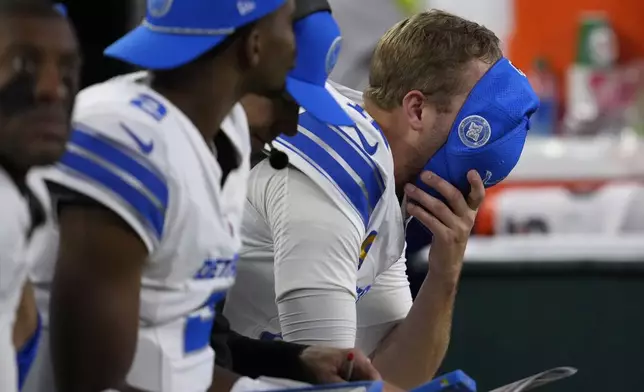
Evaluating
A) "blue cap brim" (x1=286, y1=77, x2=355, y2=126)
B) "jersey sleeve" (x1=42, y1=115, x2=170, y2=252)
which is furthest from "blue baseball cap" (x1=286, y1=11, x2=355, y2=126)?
"jersey sleeve" (x1=42, y1=115, x2=170, y2=252)

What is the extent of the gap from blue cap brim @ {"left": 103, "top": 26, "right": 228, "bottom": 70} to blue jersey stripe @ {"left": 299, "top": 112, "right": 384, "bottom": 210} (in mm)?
521

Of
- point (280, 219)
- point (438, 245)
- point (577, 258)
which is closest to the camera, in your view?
point (280, 219)

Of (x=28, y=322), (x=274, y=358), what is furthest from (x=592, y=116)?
(x=28, y=322)

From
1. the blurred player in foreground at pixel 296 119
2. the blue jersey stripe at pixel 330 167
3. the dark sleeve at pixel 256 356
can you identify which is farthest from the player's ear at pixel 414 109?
the dark sleeve at pixel 256 356

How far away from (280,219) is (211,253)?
49 centimetres

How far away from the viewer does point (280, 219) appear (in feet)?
5.85

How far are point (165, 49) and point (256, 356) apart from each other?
496 mm

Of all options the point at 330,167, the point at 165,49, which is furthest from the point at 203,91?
the point at 330,167

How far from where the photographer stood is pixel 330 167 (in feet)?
5.90

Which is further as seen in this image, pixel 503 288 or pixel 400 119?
pixel 503 288

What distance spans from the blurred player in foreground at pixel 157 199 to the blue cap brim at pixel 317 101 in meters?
0.07

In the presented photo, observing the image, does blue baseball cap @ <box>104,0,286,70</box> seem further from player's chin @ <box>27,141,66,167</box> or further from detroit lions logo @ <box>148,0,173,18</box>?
player's chin @ <box>27,141,66,167</box>

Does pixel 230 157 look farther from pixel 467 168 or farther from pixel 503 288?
pixel 503 288

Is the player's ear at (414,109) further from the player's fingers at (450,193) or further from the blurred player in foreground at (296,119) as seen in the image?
the blurred player in foreground at (296,119)
